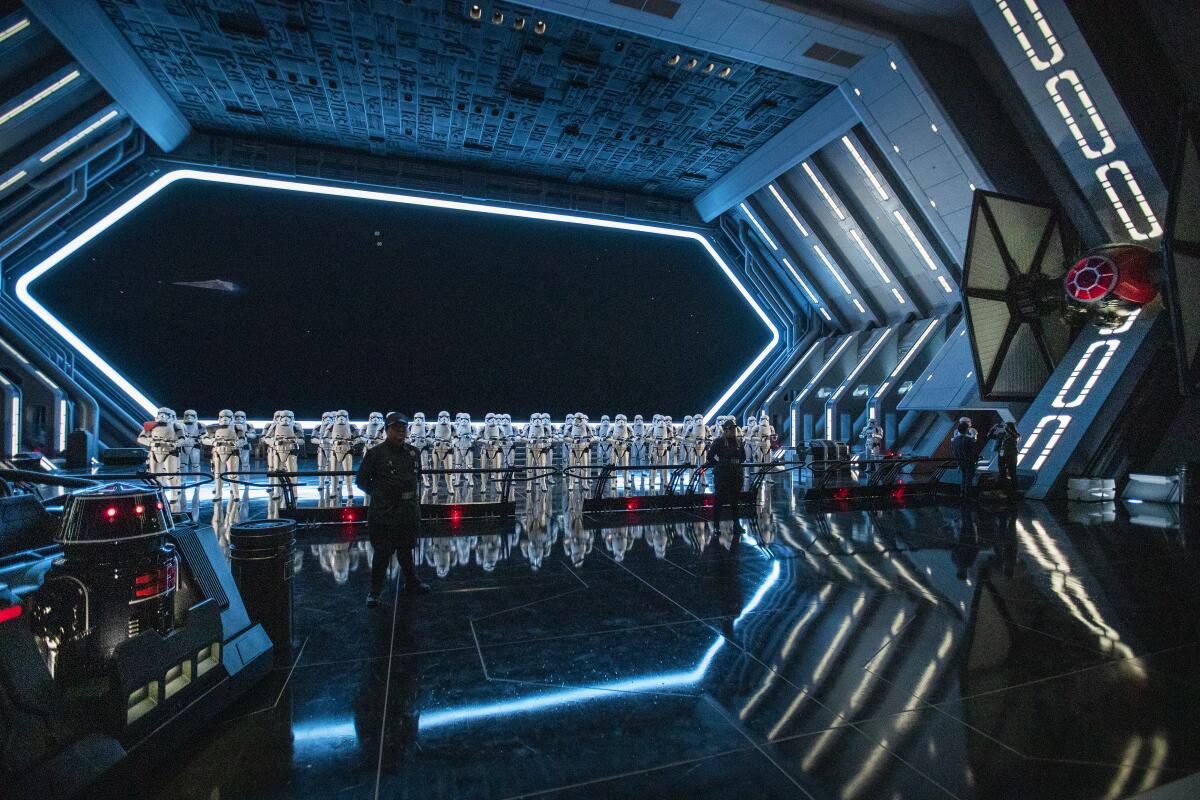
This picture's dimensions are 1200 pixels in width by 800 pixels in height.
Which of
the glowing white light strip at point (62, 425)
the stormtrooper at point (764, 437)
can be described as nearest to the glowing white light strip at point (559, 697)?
the stormtrooper at point (764, 437)

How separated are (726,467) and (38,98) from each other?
50.2ft

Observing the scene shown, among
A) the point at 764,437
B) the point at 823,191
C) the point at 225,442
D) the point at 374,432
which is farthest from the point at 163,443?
the point at 823,191

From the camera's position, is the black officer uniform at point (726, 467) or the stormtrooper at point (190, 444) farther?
the stormtrooper at point (190, 444)

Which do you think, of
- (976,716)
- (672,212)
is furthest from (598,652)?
(672,212)

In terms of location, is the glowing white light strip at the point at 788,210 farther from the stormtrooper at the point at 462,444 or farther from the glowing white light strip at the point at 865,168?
the stormtrooper at the point at 462,444

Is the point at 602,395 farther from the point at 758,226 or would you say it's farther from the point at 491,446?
the point at 491,446

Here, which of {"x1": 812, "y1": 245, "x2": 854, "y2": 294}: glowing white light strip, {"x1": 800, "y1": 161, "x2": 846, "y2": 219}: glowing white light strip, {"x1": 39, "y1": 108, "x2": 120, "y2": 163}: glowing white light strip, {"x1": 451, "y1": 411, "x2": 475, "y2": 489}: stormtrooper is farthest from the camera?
{"x1": 812, "y1": 245, "x2": 854, "y2": 294}: glowing white light strip

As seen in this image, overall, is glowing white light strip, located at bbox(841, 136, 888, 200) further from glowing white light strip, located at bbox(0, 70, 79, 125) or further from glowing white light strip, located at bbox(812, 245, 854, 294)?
glowing white light strip, located at bbox(0, 70, 79, 125)

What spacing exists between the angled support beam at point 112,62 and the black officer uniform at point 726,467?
558 inches

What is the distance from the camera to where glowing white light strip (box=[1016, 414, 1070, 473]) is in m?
11.8

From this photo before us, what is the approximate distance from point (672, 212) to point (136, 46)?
16.8 metres

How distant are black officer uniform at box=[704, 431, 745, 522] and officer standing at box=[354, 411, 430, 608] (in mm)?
4246

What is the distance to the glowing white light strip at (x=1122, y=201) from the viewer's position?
11.9 meters

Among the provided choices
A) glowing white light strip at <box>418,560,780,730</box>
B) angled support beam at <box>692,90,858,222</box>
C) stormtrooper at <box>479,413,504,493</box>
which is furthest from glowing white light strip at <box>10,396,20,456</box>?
angled support beam at <box>692,90,858,222</box>
